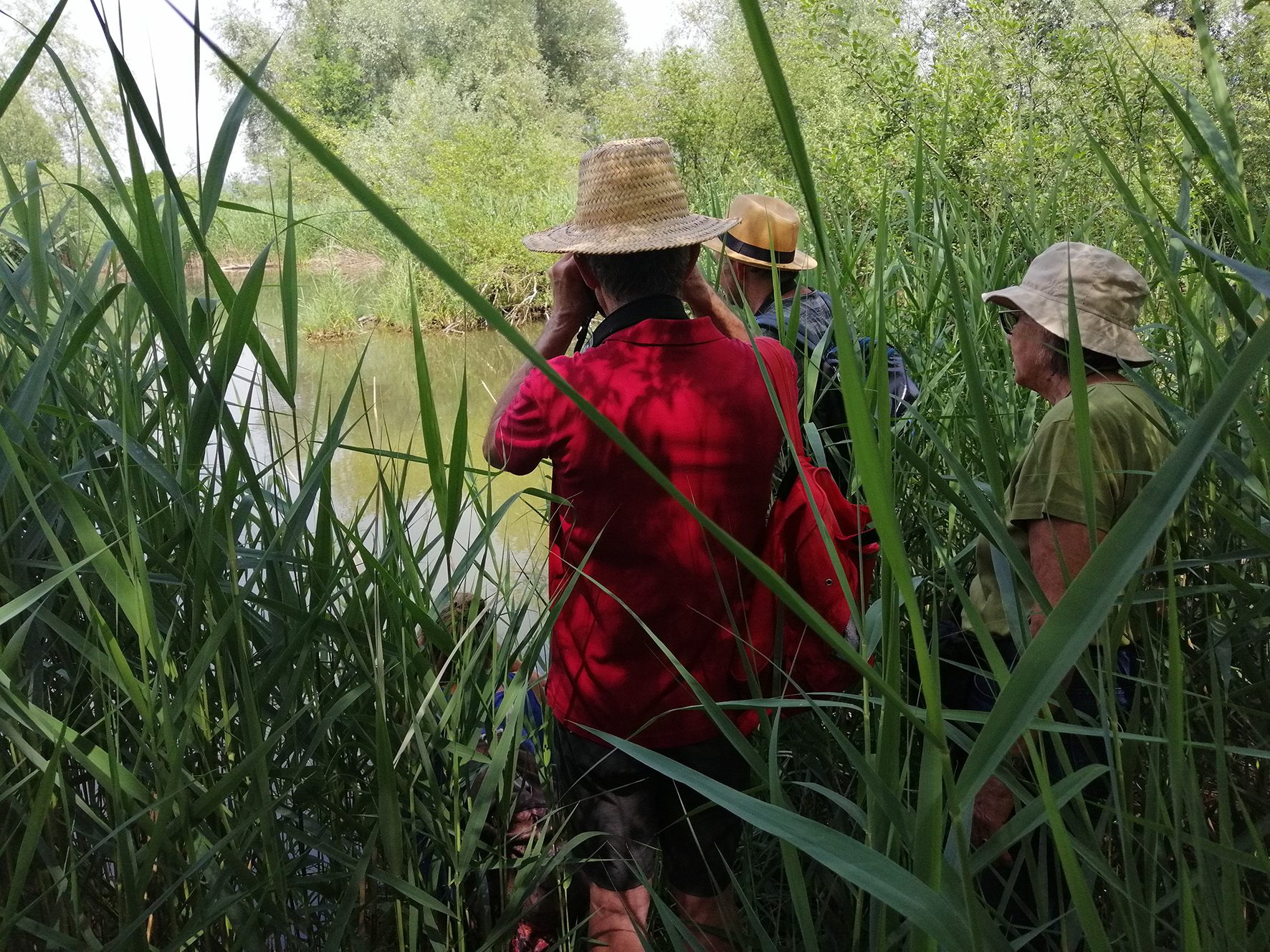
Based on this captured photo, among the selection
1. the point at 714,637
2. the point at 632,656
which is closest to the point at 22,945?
the point at 632,656

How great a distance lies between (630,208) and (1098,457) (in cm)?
85

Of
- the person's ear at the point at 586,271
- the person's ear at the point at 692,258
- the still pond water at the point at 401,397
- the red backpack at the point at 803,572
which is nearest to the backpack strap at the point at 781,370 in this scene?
the red backpack at the point at 803,572

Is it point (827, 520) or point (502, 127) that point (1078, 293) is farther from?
point (502, 127)

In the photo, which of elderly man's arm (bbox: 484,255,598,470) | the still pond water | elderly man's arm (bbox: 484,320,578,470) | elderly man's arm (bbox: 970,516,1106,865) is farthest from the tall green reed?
the still pond water

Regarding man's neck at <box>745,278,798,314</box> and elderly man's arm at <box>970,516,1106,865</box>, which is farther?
man's neck at <box>745,278,798,314</box>

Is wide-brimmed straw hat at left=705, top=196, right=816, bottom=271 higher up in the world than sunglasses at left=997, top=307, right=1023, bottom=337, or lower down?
higher up

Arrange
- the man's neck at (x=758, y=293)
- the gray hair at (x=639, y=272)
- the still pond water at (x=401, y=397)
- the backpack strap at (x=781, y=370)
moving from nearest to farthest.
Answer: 1. the backpack strap at (x=781, y=370)
2. the gray hair at (x=639, y=272)
3. the man's neck at (x=758, y=293)
4. the still pond water at (x=401, y=397)

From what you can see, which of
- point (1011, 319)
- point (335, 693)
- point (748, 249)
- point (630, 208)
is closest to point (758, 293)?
point (748, 249)

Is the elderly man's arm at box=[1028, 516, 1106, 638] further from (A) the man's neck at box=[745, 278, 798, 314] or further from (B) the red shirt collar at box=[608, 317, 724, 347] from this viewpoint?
(A) the man's neck at box=[745, 278, 798, 314]

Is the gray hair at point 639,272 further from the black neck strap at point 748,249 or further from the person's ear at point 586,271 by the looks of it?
the black neck strap at point 748,249

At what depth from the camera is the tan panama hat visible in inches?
65.7

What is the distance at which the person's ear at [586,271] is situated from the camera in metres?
1.76

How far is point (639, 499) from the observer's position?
5.40 ft

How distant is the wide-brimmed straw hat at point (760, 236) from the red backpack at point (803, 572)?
948mm
